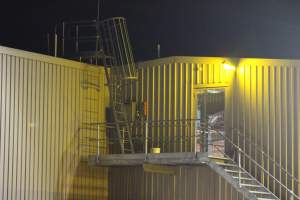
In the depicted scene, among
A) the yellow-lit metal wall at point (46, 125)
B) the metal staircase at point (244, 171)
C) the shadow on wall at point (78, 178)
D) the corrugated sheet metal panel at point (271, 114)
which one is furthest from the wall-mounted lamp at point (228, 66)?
the shadow on wall at point (78, 178)

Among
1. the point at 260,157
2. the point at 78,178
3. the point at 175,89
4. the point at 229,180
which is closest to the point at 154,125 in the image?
the point at 175,89

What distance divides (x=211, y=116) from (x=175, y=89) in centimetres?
177

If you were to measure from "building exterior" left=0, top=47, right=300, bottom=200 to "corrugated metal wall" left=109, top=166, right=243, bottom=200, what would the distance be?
0.12ft

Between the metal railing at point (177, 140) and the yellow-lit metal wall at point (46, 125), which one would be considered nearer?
the metal railing at point (177, 140)

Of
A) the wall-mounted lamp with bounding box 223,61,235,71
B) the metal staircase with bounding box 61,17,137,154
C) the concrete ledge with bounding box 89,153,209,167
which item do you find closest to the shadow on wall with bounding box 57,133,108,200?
the concrete ledge with bounding box 89,153,209,167

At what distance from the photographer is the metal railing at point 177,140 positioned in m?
24.8

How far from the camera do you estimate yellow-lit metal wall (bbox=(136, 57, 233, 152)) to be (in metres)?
26.5

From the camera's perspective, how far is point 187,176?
2633cm

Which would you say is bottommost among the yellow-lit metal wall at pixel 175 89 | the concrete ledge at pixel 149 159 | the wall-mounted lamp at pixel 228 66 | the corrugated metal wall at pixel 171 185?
the corrugated metal wall at pixel 171 185

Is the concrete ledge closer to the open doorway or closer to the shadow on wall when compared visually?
the shadow on wall

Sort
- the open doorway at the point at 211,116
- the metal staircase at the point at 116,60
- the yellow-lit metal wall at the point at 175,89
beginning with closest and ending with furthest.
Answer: the open doorway at the point at 211,116, the yellow-lit metal wall at the point at 175,89, the metal staircase at the point at 116,60

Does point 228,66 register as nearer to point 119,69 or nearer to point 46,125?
point 119,69

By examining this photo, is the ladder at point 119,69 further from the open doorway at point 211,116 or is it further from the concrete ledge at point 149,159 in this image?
the open doorway at point 211,116

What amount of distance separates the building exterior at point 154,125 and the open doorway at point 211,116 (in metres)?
0.04
